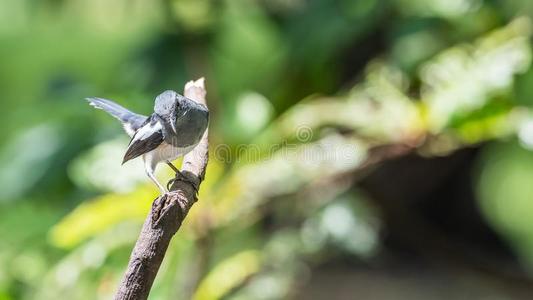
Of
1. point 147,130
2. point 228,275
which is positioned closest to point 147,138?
point 147,130

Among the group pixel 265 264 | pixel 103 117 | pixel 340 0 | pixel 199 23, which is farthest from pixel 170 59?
pixel 265 264

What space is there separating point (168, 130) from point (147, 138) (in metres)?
0.06

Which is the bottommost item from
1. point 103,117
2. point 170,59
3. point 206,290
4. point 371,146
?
point 206,290

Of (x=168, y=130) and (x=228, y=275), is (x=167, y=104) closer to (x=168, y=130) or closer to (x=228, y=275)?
(x=168, y=130)

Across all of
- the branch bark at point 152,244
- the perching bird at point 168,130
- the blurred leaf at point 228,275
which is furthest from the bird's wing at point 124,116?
the blurred leaf at point 228,275

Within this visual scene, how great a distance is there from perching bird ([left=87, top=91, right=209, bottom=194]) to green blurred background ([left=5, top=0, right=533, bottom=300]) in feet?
2.02

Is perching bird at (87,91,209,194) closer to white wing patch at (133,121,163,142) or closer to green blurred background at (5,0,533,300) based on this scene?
white wing patch at (133,121,163,142)

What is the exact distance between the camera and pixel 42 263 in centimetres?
167

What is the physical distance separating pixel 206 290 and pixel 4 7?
3.10m

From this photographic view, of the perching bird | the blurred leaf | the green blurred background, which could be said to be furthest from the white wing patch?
the blurred leaf

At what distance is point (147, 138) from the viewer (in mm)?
754

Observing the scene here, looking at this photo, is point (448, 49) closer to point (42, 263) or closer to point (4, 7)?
point (42, 263)

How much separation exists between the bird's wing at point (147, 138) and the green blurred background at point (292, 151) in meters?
0.61

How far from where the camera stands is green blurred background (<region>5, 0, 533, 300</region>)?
159 cm
